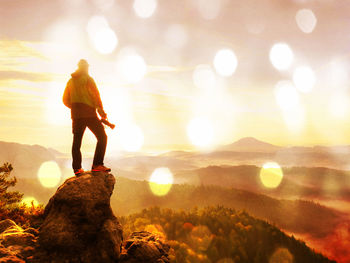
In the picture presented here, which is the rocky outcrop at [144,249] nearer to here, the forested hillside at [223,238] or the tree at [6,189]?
the forested hillside at [223,238]

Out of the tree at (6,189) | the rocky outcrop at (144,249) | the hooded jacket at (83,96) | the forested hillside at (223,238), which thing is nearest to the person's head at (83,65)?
the hooded jacket at (83,96)

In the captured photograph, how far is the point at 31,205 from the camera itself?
956cm

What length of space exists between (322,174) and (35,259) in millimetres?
56969

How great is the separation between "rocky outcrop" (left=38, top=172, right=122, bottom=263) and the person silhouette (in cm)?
68

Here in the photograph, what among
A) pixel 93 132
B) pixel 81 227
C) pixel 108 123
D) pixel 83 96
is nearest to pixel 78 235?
pixel 81 227

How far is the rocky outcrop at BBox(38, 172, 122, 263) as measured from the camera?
6.93 meters

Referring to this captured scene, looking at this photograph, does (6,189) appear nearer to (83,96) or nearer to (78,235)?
(78,235)

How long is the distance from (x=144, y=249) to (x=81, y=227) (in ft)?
6.13

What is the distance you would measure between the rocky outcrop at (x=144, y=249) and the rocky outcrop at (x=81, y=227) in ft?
1.15

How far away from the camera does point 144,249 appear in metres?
7.71

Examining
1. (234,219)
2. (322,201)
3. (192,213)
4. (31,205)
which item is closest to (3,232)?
(31,205)

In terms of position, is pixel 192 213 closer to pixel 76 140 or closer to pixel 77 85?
pixel 76 140

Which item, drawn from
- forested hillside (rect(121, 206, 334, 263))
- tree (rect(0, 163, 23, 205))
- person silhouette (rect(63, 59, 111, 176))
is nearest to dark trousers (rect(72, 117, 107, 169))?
person silhouette (rect(63, 59, 111, 176))

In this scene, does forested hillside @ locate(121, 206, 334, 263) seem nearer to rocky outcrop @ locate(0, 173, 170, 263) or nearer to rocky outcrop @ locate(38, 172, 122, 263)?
rocky outcrop @ locate(0, 173, 170, 263)
